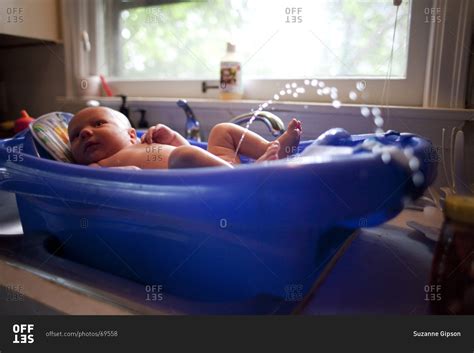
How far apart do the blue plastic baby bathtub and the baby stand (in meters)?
0.17

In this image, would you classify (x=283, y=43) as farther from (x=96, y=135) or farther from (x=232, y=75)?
(x=96, y=135)

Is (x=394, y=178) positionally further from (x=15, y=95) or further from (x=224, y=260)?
(x=15, y=95)

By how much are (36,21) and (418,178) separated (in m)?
0.91

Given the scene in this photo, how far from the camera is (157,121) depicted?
2.87ft

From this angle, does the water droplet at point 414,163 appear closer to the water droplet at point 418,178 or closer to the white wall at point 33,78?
Result: the water droplet at point 418,178

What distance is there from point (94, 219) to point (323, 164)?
0.29 meters

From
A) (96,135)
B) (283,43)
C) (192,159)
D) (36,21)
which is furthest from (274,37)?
(36,21)

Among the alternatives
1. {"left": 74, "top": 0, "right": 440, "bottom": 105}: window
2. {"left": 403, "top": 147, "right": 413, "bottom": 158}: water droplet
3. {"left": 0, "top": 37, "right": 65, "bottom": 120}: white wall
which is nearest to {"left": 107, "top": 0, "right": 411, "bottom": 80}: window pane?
{"left": 74, "top": 0, "right": 440, "bottom": 105}: window

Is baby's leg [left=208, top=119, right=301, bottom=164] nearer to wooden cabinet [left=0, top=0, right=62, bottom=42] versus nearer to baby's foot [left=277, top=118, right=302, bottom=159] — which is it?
baby's foot [left=277, top=118, right=302, bottom=159]

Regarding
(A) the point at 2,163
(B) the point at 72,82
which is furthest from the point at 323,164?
(B) the point at 72,82

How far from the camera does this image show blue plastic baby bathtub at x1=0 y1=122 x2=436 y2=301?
32cm

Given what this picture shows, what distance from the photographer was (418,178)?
364mm

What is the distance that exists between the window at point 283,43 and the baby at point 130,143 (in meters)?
0.13

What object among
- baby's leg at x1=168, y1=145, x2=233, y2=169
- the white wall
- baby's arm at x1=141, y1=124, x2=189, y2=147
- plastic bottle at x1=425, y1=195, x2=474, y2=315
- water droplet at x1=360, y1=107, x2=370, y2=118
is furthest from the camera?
the white wall
